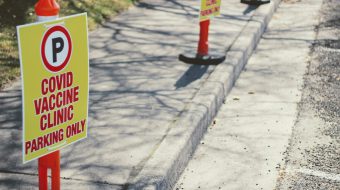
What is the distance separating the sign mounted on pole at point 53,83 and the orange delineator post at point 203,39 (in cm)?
427

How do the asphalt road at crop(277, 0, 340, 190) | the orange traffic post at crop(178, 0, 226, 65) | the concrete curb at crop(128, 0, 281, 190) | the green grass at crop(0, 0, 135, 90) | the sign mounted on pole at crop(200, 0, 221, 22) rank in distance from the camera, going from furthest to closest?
the orange traffic post at crop(178, 0, 226, 65)
the sign mounted on pole at crop(200, 0, 221, 22)
the green grass at crop(0, 0, 135, 90)
the asphalt road at crop(277, 0, 340, 190)
the concrete curb at crop(128, 0, 281, 190)

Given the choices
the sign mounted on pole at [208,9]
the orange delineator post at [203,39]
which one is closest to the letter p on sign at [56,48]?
the sign mounted on pole at [208,9]

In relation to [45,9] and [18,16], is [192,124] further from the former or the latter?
[18,16]

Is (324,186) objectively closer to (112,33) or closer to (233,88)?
(233,88)

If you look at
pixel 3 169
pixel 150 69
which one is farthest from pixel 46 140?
pixel 150 69

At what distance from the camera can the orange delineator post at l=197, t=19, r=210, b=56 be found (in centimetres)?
751

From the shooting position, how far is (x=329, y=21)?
10836mm

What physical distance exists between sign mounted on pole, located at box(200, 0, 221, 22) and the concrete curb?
60 cm

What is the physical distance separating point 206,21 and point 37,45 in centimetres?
476

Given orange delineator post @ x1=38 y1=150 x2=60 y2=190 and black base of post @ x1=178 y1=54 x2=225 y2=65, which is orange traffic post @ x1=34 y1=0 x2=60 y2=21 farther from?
black base of post @ x1=178 y1=54 x2=225 y2=65

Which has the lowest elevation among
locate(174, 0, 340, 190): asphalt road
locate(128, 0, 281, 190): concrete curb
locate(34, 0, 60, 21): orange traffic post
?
locate(174, 0, 340, 190): asphalt road

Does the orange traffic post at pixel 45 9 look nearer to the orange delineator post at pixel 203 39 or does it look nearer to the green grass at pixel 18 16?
the green grass at pixel 18 16

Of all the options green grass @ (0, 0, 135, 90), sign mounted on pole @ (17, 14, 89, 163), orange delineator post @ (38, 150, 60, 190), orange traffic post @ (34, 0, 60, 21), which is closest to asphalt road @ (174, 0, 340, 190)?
orange delineator post @ (38, 150, 60, 190)

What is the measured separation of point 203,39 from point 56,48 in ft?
15.0
